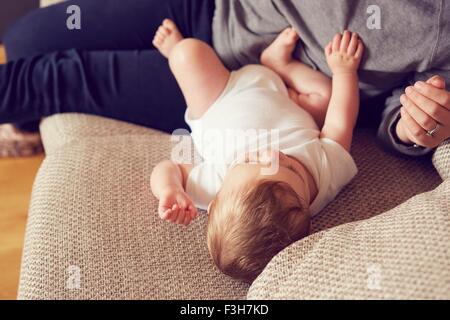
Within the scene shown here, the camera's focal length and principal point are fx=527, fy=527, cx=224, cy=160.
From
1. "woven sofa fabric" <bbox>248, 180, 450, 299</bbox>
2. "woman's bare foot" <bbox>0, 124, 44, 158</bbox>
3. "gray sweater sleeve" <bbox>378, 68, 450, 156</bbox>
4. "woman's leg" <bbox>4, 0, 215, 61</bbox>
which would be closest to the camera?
"woven sofa fabric" <bbox>248, 180, 450, 299</bbox>

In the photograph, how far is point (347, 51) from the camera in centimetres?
88

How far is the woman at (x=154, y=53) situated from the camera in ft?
2.84

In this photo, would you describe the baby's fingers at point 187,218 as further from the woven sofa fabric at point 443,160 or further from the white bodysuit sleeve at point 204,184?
the woven sofa fabric at point 443,160

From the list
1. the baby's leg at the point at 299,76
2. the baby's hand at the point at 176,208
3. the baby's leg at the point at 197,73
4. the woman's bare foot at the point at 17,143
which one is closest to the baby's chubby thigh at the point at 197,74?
the baby's leg at the point at 197,73

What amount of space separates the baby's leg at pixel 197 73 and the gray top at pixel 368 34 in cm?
6

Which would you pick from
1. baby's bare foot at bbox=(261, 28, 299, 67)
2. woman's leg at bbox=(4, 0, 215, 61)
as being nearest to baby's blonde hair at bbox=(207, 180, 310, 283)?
baby's bare foot at bbox=(261, 28, 299, 67)

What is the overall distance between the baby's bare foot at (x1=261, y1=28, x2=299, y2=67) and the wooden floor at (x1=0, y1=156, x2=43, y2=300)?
2.24 ft

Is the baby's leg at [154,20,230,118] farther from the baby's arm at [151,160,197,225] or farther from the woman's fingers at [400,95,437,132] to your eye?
the woman's fingers at [400,95,437,132]

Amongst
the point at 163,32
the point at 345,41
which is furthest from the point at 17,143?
the point at 345,41

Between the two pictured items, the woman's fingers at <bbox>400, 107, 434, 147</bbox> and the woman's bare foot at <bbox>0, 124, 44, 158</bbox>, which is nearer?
the woman's fingers at <bbox>400, 107, 434, 147</bbox>

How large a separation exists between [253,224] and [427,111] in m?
0.31

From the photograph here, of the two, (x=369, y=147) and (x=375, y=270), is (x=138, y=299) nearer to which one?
(x=375, y=270)

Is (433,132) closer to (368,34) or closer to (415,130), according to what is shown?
(415,130)

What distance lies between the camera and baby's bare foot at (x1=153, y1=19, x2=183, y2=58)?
103cm
